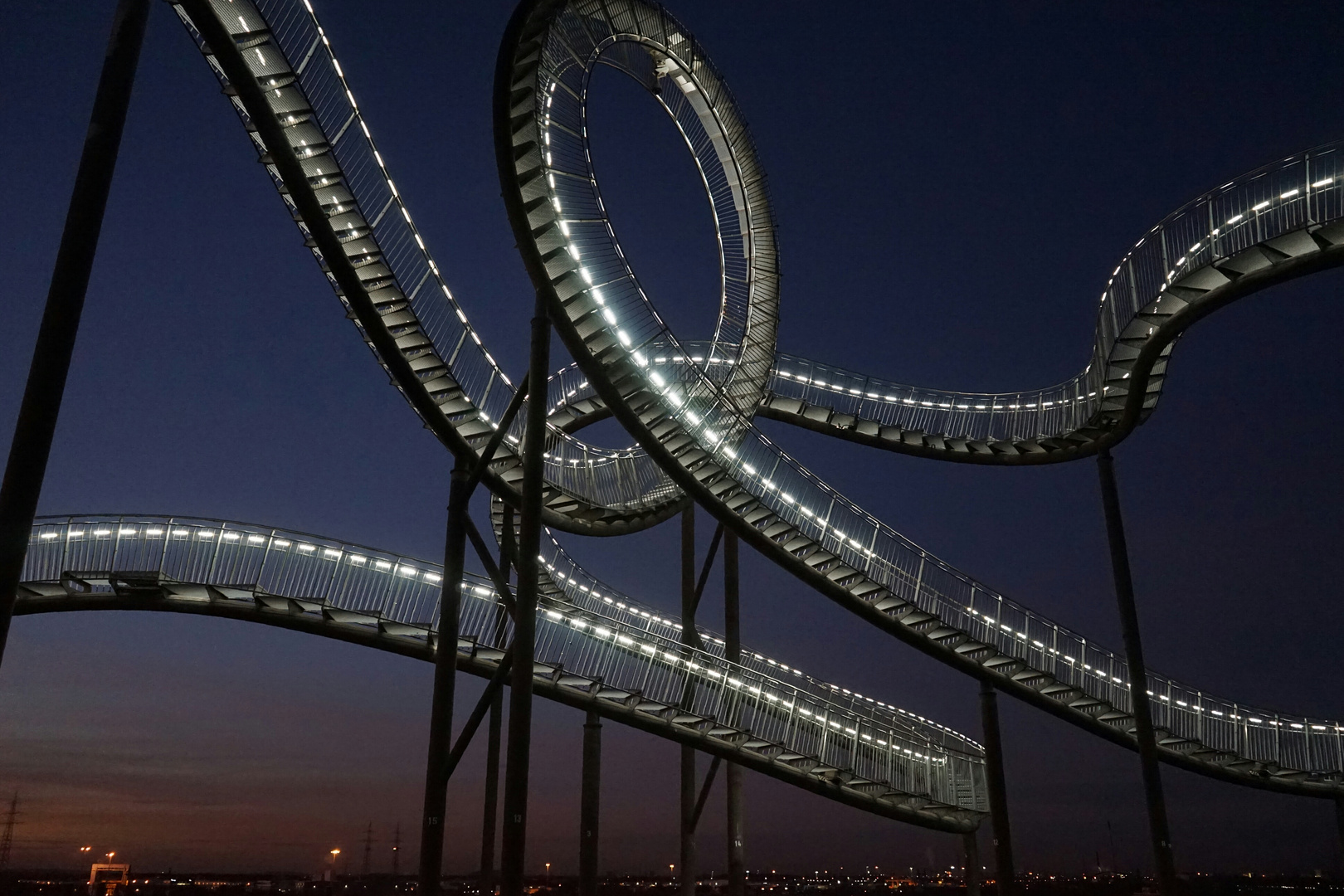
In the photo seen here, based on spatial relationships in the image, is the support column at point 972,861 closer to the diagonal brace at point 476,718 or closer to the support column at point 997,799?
the support column at point 997,799

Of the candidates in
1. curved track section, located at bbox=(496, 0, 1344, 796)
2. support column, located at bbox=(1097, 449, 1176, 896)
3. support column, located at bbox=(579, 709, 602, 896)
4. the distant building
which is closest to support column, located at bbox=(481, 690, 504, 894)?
support column, located at bbox=(579, 709, 602, 896)

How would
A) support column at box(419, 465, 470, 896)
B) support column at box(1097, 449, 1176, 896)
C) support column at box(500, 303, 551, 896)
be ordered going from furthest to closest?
support column at box(1097, 449, 1176, 896), support column at box(419, 465, 470, 896), support column at box(500, 303, 551, 896)

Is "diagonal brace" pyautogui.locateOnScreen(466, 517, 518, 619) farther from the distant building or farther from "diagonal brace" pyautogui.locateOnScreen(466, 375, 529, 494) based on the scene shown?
the distant building

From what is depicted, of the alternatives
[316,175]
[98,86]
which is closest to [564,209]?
[316,175]

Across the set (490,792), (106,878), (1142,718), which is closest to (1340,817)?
(1142,718)

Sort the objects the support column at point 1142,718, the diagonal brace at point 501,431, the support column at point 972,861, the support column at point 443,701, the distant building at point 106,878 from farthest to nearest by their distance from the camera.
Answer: the distant building at point 106,878 → the support column at point 972,861 → the support column at point 1142,718 → the diagonal brace at point 501,431 → the support column at point 443,701

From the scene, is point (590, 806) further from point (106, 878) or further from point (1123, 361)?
point (106, 878)

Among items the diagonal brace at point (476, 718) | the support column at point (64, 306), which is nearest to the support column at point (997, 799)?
the diagonal brace at point (476, 718)
